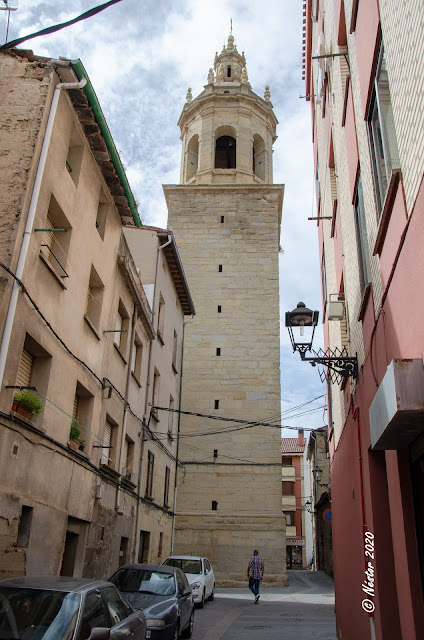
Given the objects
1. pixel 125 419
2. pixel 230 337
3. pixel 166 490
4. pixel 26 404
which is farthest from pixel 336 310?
pixel 230 337

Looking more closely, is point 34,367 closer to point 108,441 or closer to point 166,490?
point 108,441

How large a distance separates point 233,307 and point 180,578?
1766 centimetres

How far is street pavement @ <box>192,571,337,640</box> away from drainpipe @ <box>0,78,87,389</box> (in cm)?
637

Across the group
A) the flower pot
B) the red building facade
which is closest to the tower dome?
the red building facade

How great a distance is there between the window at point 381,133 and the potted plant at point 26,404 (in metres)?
5.66

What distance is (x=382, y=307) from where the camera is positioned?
5.59 metres

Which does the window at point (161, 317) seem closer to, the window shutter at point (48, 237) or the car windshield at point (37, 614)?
the window shutter at point (48, 237)

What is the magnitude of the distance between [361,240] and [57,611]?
541 cm

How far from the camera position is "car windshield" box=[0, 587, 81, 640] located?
4867 millimetres

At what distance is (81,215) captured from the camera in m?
11.4

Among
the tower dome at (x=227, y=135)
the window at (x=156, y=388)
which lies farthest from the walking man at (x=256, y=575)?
the tower dome at (x=227, y=135)

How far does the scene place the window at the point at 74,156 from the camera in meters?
11.2

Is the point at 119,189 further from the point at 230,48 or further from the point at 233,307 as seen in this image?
the point at 230,48

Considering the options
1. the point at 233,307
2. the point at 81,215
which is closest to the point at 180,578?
the point at 81,215
